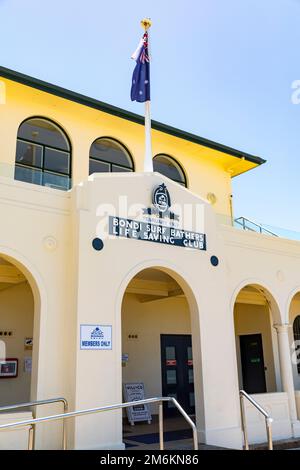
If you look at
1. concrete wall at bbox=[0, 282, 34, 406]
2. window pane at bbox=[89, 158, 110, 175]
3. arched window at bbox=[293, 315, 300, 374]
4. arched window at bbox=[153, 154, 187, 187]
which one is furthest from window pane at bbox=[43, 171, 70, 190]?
arched window at bbox=[293, 315, 300, 374]

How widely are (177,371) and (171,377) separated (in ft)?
0.98

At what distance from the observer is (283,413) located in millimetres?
11727

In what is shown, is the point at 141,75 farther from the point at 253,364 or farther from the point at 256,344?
the point at 253,364

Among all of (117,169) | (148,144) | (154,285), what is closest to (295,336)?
(154,285)

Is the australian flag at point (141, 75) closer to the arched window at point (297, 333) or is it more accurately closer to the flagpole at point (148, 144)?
the flagpole at point (148, 144)

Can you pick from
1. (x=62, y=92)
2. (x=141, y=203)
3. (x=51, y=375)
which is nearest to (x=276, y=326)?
(x=141, y=203)

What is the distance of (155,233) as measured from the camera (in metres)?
10.2

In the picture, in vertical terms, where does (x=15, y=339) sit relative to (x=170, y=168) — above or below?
below

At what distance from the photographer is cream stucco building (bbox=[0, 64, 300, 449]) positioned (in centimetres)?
866

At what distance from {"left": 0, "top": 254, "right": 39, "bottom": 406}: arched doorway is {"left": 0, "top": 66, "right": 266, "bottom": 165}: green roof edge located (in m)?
5.40

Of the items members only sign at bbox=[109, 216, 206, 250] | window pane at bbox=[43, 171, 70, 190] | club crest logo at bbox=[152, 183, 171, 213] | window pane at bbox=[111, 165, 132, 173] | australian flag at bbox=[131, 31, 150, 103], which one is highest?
australian flag at bbox=[131, 31, 150, 103]

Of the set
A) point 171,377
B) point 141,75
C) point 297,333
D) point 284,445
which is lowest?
point 284,445

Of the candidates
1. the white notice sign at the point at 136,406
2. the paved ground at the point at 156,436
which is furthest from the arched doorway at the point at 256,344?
the white notice sign at the point at 136,406

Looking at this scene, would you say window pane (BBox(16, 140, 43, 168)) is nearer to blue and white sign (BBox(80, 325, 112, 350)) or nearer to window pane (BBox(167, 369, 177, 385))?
blue and white sign (BBox(80, 325, 112, 350))
